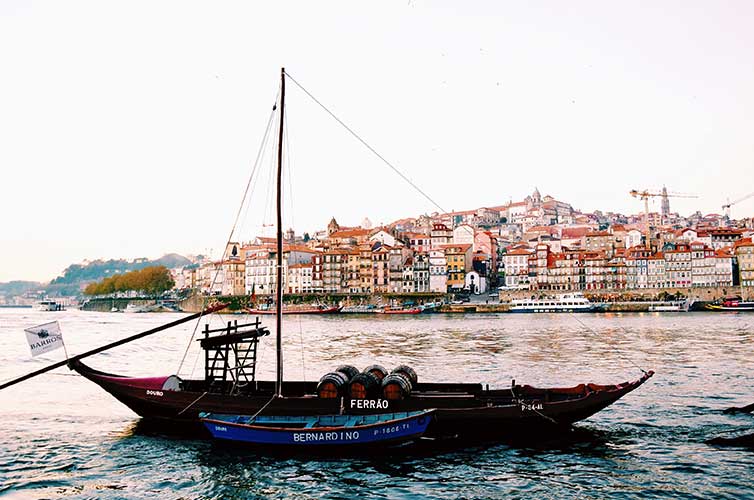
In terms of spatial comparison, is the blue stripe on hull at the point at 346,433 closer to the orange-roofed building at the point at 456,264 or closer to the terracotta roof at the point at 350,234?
the orange-roofed building at the point at 456,264

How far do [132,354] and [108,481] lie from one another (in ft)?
100.0

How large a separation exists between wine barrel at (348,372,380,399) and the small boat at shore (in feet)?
275

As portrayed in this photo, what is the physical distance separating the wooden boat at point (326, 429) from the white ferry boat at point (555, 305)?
278ft

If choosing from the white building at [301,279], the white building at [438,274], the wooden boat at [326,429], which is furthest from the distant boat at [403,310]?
the wooden boat at [326,429]

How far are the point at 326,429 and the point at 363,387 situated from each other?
57.9 inches

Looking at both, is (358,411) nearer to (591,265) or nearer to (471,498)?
(471,498)

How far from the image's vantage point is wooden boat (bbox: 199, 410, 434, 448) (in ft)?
47.6

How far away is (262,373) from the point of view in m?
30.4

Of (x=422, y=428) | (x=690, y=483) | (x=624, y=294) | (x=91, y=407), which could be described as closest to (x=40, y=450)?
(x=91, y=407)

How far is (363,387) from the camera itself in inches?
613

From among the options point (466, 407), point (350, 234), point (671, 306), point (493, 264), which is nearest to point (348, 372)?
point (466, 407)

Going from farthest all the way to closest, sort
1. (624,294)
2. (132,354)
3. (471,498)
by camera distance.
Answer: (624,294), (132,354), (471,498)

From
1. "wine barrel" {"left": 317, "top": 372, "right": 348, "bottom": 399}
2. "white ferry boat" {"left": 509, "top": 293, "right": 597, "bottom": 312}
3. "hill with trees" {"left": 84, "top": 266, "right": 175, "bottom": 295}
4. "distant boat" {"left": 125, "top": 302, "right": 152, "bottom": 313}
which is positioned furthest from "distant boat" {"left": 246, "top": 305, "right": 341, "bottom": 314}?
"wine barrel" {"left": 317, "top": 372, "right": 348, "bottom": 399}

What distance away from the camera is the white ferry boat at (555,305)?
96125 mm
